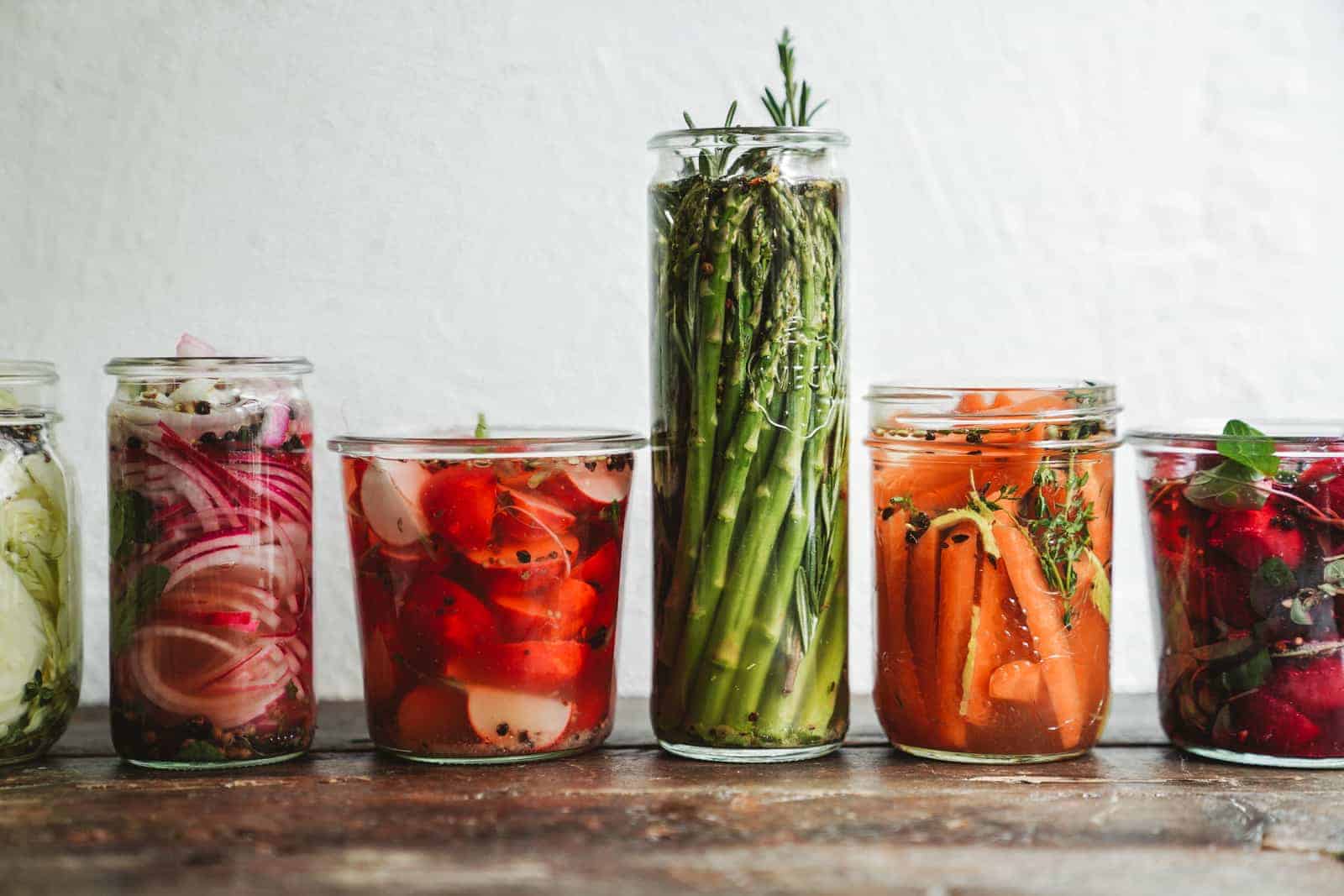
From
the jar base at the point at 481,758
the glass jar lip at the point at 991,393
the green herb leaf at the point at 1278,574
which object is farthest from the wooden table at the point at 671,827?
the glass jar lip at the point at 991,393

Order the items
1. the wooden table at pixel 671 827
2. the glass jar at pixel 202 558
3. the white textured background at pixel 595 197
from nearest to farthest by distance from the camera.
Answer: the wooden table at pixel 671 827 → the glass jar at pixel 202 558 → the white textured background at pixel 595 197

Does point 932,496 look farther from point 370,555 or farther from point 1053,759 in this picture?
point 370,555

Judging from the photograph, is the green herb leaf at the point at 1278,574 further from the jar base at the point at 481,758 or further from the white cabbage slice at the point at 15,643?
the white cabbage slice at the point at 15,643

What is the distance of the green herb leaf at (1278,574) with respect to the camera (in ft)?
2.75

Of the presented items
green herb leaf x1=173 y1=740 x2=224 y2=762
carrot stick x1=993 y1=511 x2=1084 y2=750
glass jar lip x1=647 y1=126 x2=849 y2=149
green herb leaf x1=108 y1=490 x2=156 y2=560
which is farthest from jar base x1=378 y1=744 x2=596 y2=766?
glass jar lip x1=647 y1=126 x2=849 y2=149

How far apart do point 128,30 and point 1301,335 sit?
105 centimetres

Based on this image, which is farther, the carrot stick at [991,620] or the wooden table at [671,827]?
the carrot stick at [991,620]

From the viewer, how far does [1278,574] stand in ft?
2.75

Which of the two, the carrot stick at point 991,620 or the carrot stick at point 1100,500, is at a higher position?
the carrot stick at point 1100,500

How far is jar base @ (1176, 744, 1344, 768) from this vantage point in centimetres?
86

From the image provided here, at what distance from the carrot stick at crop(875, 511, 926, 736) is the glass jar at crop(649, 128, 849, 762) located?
0.04 m

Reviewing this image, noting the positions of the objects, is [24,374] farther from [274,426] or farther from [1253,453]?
[1253,453]

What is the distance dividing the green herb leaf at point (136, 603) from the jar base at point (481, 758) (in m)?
0.18

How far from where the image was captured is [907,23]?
1.12 metres
